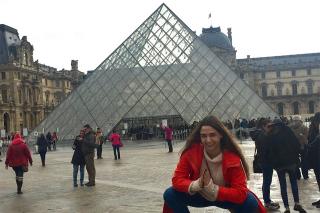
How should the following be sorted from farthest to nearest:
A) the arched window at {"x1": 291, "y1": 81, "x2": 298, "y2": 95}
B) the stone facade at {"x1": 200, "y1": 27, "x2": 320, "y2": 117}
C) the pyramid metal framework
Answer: the arched window at {"x1": 291, "y1": 81, "x2": 298, "y2": 95}, the stone facade at {"x1": 200, "y1": 27, "x2": 320, "y2": 117}, the pyramid metal framework

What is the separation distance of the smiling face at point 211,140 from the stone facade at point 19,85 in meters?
71.3

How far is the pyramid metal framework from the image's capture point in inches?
1312

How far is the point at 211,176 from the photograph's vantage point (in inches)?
150

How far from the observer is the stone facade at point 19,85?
245 feet

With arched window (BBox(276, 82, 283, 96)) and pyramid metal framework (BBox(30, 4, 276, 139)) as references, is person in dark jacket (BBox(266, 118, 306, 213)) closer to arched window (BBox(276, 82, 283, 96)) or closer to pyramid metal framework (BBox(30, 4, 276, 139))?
pyramid metal framework (BBox(30, 4, 276, 139))

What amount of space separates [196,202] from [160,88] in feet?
101

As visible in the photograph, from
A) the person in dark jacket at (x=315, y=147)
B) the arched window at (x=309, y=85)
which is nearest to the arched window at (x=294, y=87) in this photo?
the arched window at (x=309, y=85)

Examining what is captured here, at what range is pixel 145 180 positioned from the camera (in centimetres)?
1213

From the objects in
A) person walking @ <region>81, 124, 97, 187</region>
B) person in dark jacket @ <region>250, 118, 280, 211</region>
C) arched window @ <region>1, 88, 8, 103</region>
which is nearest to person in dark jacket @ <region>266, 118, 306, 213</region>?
person in dark jacket @ <region>250, 118, 280, 211</region>

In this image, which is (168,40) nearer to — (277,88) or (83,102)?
(83,102)

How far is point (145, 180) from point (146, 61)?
2463 cm

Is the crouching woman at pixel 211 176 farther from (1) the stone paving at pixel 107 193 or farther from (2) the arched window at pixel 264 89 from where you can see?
(2) the arched window at pixel 264 89

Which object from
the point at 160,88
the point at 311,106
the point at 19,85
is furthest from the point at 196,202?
the point at 311,106

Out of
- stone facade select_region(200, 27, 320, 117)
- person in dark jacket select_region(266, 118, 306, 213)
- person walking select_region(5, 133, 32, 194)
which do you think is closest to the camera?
person in dark jacket select_region(266, 118, 306, 213)
